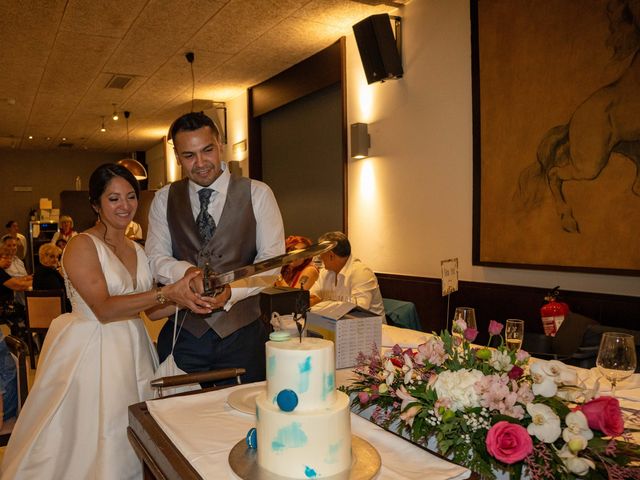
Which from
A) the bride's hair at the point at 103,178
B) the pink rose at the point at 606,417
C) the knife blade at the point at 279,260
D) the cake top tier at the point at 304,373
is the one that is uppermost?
the bride's hair at the point at 103,178

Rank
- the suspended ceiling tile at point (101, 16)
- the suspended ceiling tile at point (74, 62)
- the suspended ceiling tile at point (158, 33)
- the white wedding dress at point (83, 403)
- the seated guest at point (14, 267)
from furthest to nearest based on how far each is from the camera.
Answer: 1. the seated guest at point (14, 267)
2. the suspended ceiling tile at point (74, 62)
3. the suspended ceiling tile at point (158, 33)
4. the suspended ceiling tile at point (101, 16)
5. the white wedding dress at point (83, 403)

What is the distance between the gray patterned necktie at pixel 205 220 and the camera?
82.5 inches

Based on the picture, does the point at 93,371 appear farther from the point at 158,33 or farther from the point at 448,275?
the point at 158,33

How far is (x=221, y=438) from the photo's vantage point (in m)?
1.21

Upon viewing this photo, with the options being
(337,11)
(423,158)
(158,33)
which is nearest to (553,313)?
(423,158)

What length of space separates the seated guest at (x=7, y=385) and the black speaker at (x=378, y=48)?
350 centimetres

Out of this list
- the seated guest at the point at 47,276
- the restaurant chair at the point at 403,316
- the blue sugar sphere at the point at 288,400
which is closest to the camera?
the blue sugar sphere at the point at 288,400

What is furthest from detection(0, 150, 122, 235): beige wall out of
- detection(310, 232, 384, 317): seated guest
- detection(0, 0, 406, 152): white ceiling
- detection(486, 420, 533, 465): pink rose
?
detection(486, 420, 533, 465): pink rose

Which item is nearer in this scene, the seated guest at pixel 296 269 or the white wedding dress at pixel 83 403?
the white wedding dress at pixel 83 403

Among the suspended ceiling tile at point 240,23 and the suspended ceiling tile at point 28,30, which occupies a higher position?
the suspended ceiling tile at point 240,23

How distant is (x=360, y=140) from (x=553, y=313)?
7.93ft

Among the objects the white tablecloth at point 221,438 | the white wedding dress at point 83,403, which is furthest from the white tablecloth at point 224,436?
the white wedding dress at point 83,403

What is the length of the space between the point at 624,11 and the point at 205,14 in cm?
315

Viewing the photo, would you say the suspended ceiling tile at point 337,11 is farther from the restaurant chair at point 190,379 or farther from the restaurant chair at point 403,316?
the restaurant chair at point 190,379
